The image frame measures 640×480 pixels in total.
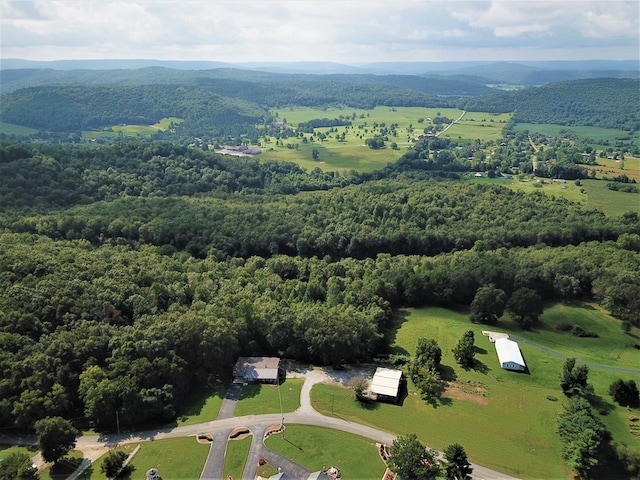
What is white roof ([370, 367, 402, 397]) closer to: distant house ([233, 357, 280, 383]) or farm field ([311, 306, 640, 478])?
farm field ([311, 306, 640, 478])

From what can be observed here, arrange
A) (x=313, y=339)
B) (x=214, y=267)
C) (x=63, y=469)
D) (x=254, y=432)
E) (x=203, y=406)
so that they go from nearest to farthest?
(x=63, y=469) → (x=254, y=432) → (x=203, y=406) → (x=313, y=339) → (x=214, y=267)

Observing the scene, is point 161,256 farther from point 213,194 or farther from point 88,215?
point 213,194

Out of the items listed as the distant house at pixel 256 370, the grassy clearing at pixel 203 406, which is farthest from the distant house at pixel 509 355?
the grassy clearing at pixel 203 406

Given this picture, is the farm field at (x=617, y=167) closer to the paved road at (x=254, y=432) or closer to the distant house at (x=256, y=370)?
the paved road at (x=254, y=432)

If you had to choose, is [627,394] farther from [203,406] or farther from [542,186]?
[542,186]

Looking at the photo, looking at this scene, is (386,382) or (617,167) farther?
(617,167)

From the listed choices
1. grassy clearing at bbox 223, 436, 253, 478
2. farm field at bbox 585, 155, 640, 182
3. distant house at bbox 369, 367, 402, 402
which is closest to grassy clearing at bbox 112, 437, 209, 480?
grassy clearing at bbox 223, 436, 253, 478

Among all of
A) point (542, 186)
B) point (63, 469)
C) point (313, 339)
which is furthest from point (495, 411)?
point (542, 186)

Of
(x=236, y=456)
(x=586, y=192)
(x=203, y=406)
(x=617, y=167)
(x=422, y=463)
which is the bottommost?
(x=203, y=406)
